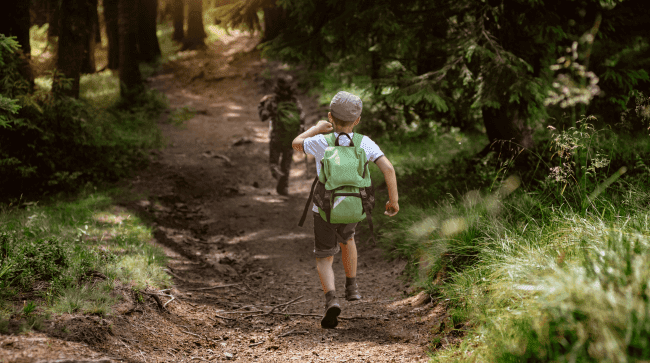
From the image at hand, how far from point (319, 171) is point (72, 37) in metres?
8.49

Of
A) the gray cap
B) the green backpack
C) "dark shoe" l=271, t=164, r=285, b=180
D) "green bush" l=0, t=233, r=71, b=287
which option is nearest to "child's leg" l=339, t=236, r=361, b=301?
the green backpack

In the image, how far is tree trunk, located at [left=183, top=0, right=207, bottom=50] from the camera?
25389mm

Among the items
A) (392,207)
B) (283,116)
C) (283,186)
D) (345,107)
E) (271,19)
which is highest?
(271,19)

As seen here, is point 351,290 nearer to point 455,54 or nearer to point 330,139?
point 330,139

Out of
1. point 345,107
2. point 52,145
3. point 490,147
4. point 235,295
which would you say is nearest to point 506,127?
point 490,147

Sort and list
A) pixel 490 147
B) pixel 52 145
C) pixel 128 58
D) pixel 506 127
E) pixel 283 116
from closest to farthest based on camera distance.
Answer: pixel 490 147, pixel 506 127, pixel 52 145, pixel 283 116, pixel 128 58

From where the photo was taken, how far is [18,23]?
27.8 feet

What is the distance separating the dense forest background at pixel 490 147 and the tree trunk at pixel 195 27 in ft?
43.0

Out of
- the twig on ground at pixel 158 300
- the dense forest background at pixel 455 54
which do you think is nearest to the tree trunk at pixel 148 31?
the dense forest background at pixel 455 54

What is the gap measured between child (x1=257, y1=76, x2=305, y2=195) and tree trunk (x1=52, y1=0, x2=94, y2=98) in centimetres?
423

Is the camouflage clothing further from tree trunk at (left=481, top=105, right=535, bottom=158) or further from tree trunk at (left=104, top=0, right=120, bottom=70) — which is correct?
tree trunk at (left=104, top=0, right=120, bottom=70)

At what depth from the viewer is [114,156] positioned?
408 inches

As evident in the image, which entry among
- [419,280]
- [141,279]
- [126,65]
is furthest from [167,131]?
[419,280]

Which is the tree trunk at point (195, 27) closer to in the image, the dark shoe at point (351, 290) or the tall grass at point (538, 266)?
the tall grass at point (538, 266)
